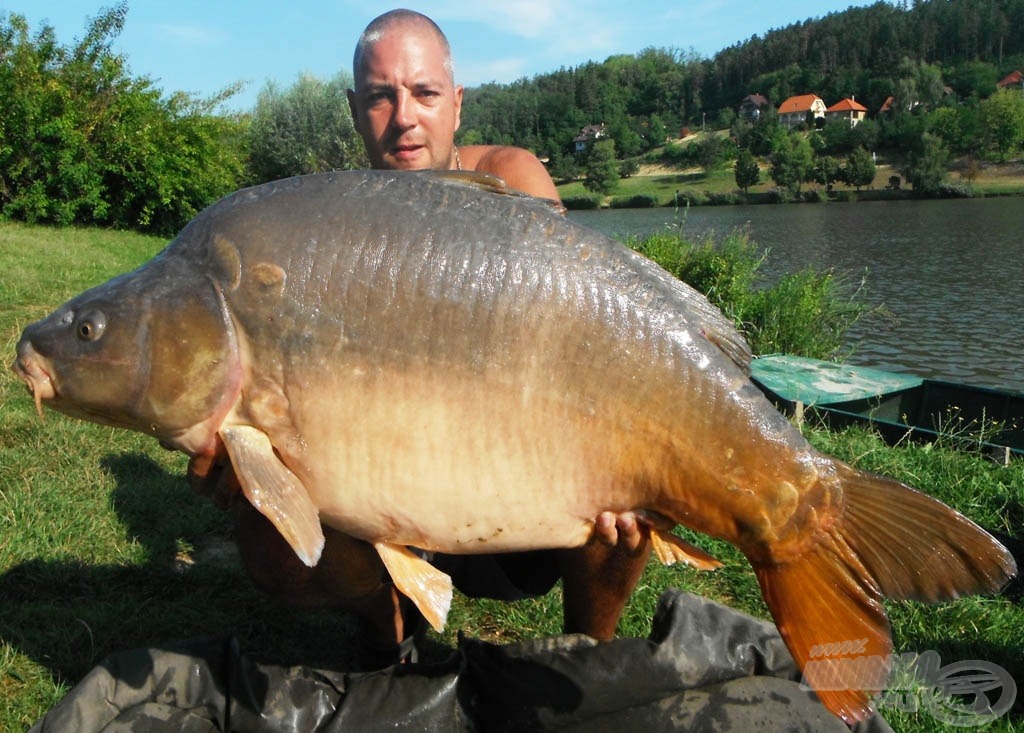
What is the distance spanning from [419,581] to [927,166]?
158 ft

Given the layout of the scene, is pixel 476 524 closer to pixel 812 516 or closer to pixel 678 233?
pixel 812 516

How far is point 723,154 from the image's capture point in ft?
202

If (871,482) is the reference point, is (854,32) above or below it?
above

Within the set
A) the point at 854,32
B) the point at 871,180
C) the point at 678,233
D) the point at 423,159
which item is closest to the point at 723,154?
the point at 871,180

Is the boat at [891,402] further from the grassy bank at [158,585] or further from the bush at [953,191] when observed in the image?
the bush at [953,191]

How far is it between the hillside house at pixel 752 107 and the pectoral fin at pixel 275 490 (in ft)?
283

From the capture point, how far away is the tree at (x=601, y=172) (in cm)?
5388

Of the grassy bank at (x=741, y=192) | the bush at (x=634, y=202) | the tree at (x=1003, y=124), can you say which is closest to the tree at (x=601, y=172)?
the grassy bank at (x=741, y=192)

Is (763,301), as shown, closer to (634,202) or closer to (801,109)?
(634,202)

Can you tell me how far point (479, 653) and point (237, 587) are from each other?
98 cm

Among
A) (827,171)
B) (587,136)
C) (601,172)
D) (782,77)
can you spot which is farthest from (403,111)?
(782,77)

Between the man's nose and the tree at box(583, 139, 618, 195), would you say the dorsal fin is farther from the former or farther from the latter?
the tree at box(583, 139, 618, 195)

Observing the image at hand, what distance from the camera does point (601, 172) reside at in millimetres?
55000

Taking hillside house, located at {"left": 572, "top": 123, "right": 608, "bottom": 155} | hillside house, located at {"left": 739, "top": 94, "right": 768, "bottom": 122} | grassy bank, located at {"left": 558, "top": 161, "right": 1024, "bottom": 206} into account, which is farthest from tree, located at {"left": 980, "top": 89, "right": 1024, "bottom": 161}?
hillside house, located at {"left": 739, "top": 94, "right": 768, "bottom": 122}
